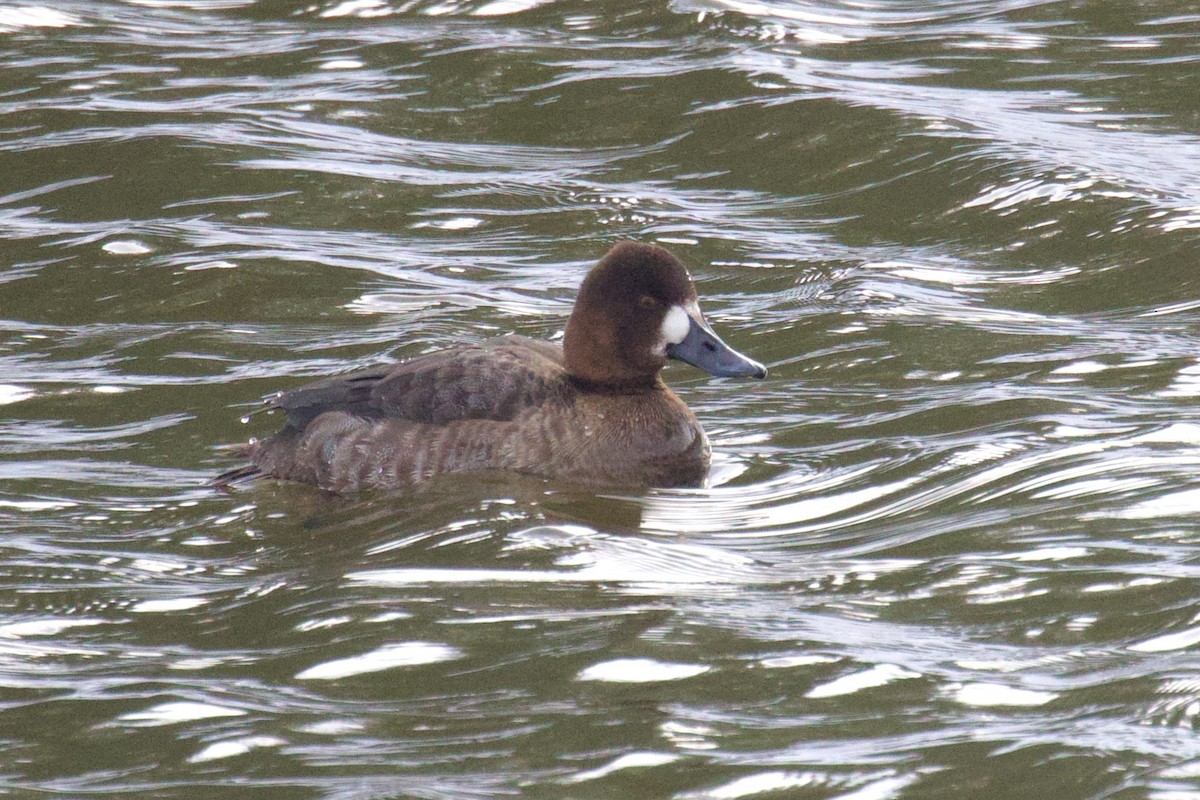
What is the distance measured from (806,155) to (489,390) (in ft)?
15.1

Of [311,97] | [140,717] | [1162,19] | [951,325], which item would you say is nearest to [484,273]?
[951,325]

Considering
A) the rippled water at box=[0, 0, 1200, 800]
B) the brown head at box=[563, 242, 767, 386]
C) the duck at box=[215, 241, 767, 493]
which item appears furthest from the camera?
the brown head at box=[563, 242, 767, 386]

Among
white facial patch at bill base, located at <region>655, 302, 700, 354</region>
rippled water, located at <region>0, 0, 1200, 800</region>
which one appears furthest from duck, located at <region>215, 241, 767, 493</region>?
rippled water, located at <region>0, 0, 1200, 800</region>

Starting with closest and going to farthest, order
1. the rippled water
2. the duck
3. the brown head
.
Result: the rippled water, the duck, the brown head

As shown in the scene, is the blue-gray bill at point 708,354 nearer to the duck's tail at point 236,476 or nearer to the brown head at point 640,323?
the brown head at point 640,323

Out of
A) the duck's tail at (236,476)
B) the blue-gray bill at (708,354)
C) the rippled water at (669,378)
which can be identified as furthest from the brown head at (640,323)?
the duck's tail at (236,476)

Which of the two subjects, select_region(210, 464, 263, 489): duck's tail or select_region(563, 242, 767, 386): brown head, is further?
select_region(563, 242, 767, 386): brown head

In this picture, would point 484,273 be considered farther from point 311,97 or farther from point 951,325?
point 311,97

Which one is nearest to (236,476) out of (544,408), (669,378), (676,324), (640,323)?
(544,408)

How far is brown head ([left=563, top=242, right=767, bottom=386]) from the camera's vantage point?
268 inches

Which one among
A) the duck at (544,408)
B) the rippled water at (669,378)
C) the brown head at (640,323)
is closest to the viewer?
the rippled water at (669,378)

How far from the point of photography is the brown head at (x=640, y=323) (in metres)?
6.82

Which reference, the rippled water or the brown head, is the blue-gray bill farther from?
the rippled water

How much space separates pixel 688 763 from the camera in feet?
13.6
